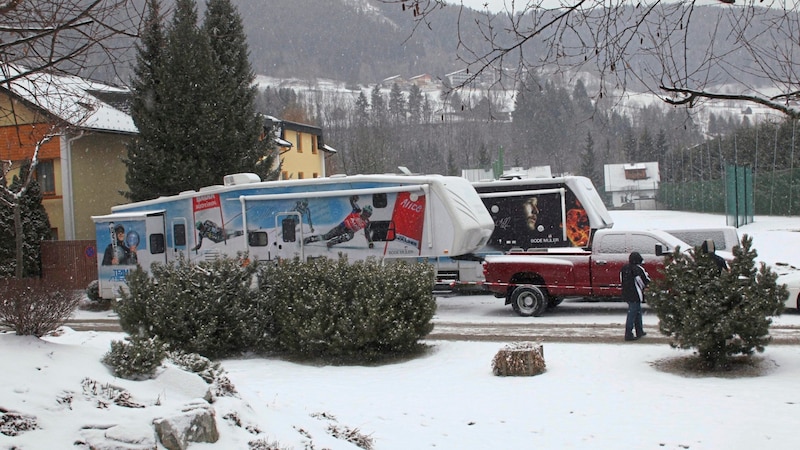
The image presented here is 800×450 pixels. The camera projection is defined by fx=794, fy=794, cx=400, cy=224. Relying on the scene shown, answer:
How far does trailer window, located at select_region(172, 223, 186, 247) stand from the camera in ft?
67.4

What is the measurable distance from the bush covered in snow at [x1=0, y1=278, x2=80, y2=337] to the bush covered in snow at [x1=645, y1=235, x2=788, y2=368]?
8242 millimetres

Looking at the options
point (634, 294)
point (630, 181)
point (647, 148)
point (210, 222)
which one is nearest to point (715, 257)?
point (634, 294)

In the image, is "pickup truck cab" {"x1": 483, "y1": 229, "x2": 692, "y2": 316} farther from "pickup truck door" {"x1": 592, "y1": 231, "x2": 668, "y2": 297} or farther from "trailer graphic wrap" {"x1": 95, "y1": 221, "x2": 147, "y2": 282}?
"trailer graphic wrap" {"x1": 95, "y1": 221, "x2": 147, "y2": 282}

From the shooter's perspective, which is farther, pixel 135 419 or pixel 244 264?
pixel 244 264

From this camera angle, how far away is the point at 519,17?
6.83 meters

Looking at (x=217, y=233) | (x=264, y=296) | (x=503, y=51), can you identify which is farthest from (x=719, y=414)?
(x=217, y=233)

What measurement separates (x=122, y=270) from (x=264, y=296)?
32.0ft

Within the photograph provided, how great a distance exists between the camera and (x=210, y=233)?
20.1 meters

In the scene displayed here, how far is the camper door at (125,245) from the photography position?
2097 centimetres

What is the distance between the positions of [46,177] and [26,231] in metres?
4.00

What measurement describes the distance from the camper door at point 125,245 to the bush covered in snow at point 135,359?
43.5 ft

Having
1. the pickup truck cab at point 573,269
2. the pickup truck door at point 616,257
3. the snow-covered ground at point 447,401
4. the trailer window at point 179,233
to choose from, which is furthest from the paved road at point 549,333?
the trailer window at point 179,233

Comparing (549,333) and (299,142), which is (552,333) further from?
(299,142)

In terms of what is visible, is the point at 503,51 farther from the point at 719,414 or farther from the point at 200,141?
the point at 200,141
